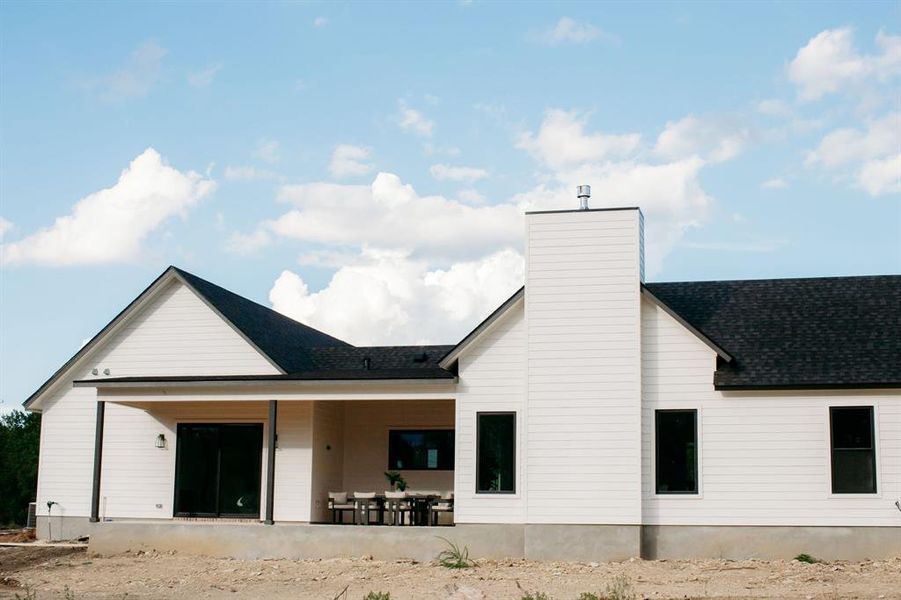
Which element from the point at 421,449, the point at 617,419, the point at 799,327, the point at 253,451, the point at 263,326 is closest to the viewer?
the point at 617,419

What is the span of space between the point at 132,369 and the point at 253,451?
3.52 metres

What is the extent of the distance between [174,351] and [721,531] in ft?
42.4

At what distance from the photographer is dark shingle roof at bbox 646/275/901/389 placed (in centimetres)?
2016

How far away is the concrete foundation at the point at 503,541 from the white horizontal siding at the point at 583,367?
452 millimetres

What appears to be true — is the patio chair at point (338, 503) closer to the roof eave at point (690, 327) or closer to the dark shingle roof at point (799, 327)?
the roof eave at point (690, 327)

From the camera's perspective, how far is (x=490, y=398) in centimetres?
2131

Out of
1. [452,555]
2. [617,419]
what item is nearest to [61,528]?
[452,555]

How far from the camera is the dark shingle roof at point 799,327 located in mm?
20156

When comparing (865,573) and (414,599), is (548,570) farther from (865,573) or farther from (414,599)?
(865,573)

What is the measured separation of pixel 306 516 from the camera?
23.4 metres

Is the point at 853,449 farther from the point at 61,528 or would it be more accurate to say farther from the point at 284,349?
Answer: the point at 61,528

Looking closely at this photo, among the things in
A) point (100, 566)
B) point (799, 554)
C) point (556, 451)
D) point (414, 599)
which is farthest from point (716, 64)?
point (100, 566)

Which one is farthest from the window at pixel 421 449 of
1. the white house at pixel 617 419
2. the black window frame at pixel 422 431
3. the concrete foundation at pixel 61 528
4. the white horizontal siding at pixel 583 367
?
the concrete foundation at pixel 61 528

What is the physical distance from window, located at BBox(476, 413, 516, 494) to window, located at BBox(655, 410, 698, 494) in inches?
112
